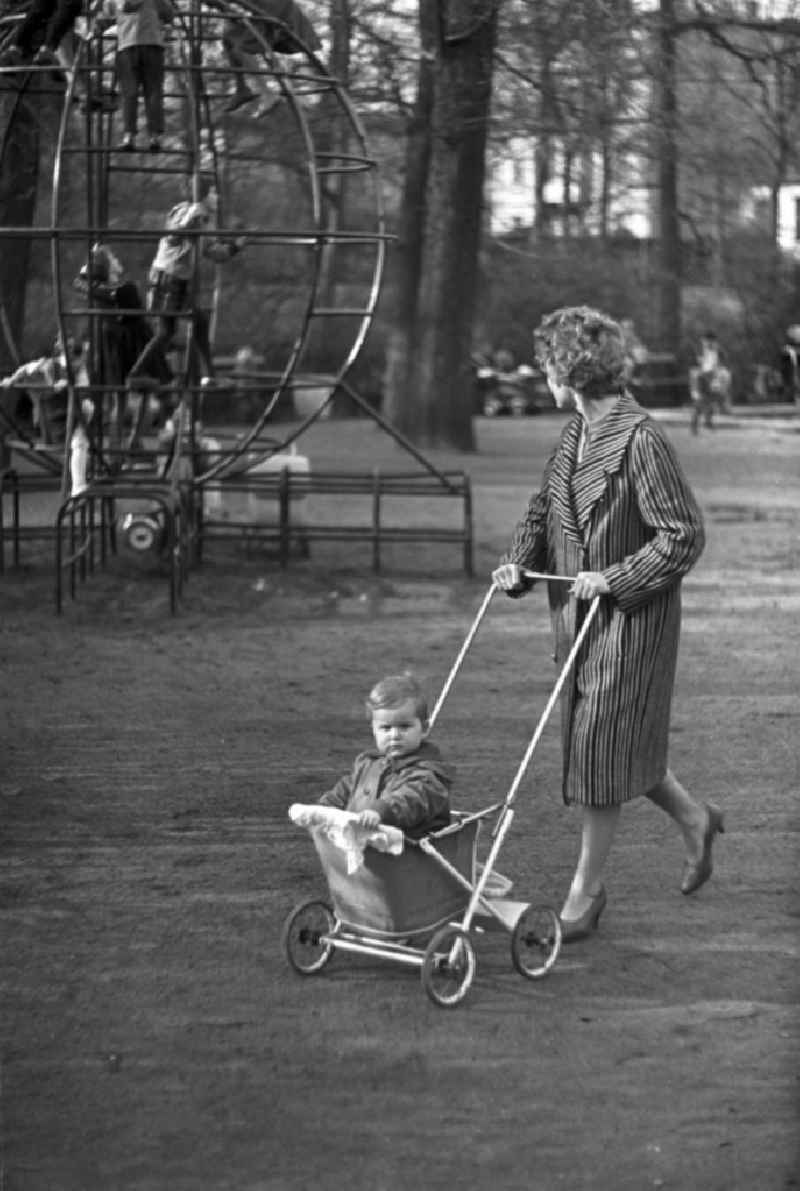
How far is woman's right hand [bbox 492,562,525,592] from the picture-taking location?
5699mm

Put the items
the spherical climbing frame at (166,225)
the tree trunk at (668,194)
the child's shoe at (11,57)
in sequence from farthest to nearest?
the tree trunk at (668,194), the child's shoe at (11,57), the spherical climbing frame at (166,225)

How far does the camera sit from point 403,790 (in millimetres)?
5164

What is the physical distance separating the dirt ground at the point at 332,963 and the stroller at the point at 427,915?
7 centimetres

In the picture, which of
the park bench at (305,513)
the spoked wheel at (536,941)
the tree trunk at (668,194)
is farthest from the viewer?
the tree trunk at (668,194)

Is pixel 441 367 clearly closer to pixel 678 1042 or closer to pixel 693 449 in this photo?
pixel 693 449

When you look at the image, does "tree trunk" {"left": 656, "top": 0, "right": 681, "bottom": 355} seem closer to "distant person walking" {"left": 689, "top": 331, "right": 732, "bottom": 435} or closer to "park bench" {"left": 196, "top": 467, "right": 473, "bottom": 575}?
"distant person walking" {"left": 689, "top": 331, "right": 732, "bottom": 435}

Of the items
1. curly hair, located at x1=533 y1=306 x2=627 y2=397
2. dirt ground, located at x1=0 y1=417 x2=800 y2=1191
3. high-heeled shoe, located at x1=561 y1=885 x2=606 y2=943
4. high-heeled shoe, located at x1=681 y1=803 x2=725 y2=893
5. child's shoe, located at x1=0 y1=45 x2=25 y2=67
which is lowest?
dirt ground, located at x1=0 y1=417 x2=800 y2=1191

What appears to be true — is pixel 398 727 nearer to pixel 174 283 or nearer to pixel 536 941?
pixel 536 941

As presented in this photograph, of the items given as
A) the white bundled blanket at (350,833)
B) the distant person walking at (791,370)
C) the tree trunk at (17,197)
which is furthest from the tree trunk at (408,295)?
the white bundled blanket at (350,833)

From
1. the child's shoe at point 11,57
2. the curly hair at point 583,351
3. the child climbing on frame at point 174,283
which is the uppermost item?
the child's shoe at point 11,57

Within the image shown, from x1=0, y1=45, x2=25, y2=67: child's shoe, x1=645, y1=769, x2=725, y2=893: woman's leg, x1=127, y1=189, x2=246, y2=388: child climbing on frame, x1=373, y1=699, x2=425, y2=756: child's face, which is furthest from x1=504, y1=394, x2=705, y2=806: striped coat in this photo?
x1=0, y1=45, x2=25, y2=67: child's shoe

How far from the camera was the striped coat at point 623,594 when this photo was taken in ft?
18.2

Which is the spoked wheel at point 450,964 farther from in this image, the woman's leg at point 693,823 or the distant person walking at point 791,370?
the distant person walking at point 791,370

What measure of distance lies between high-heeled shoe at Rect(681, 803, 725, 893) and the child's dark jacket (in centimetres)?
98
